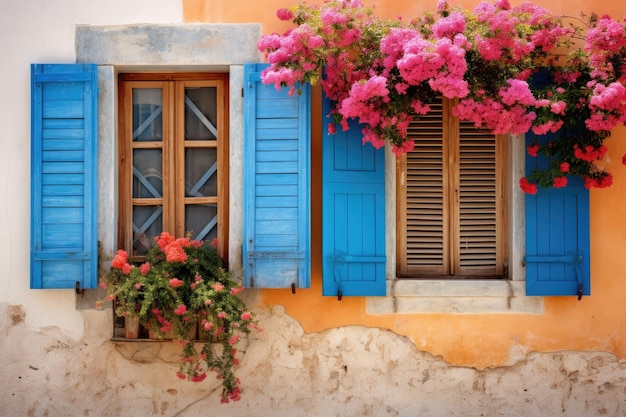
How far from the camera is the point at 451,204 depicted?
198 inches

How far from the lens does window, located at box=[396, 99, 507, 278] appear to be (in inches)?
198

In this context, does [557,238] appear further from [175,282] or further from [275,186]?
[175,282]

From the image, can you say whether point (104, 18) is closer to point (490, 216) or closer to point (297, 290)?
point (297, 290)

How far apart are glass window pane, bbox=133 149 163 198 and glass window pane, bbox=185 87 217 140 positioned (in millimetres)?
315

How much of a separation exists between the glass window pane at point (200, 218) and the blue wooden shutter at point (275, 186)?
443mm

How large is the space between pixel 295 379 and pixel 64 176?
7.44 ft

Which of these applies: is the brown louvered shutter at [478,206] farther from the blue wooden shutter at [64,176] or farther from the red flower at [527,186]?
the blue wooden shutter at [64,176]

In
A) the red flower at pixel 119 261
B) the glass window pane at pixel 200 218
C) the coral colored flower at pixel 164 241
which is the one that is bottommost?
the red flower at pixel 119 261

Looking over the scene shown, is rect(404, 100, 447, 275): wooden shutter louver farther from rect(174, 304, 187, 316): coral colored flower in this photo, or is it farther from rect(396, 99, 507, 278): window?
rect(174, 304, 187, 316): coral colored flower

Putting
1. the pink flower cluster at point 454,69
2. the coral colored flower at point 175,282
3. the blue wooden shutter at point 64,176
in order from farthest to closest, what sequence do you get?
the blue wooden shutter at point 64,176
the coral colored flower at point 175,282
the pink flower cluster at point 454,69

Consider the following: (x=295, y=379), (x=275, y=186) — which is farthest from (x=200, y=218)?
(x=295, y=379)

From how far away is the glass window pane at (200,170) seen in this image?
5.01m

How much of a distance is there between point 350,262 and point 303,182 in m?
0.68

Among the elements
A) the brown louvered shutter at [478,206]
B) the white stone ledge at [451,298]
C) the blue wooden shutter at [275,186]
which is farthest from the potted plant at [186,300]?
the brown louvered shutter at [478,206]
